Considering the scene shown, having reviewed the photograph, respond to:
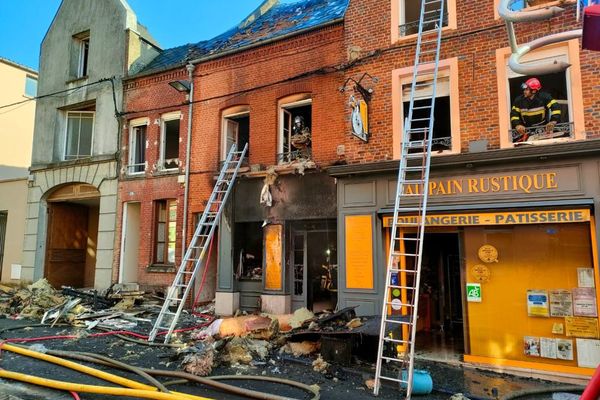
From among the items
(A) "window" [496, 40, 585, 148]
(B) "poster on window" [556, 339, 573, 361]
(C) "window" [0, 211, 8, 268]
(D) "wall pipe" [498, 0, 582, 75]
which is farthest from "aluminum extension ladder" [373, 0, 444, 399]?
(C) "window" [0, 211, 8, 268]

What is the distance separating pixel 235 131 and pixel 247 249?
385 centimetres

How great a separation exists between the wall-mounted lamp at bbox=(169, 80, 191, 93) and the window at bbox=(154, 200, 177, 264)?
364 cm

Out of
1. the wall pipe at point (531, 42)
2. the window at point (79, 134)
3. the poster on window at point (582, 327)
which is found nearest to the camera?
the wall pipe at point (531, 42)

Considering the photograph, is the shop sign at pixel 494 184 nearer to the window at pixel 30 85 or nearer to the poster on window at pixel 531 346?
the poster on window at pixel 531 346

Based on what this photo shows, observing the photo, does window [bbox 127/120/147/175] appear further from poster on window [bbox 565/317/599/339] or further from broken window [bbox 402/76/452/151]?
poster on window [bbox 565/317/599/339]

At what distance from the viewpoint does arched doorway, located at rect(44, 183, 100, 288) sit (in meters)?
16.3

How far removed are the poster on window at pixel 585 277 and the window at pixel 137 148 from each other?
1314 cm

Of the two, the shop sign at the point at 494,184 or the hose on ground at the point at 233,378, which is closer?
the hose on ground at the point at 233,378

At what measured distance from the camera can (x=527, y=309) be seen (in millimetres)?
7809

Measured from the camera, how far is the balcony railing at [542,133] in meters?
7.87

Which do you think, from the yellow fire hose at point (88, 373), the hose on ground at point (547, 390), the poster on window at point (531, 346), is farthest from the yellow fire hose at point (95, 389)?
the poster on window at point (531, 346)

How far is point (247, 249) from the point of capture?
484 inches

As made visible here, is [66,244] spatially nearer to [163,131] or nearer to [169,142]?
[169,142]

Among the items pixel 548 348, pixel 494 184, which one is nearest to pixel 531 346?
pixel 548 348
